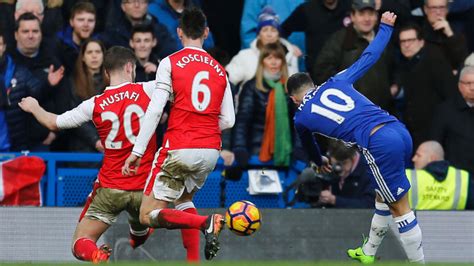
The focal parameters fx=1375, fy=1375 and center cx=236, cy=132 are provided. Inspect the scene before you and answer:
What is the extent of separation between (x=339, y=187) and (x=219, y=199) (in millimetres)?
1375

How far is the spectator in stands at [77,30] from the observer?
15.6m

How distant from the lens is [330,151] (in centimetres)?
1524

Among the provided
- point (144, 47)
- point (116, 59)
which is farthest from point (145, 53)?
point (116, 59)

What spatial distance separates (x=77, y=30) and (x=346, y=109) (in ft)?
14.1

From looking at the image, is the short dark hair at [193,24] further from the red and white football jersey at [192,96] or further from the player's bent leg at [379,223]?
the player's bent leg at [379,223]

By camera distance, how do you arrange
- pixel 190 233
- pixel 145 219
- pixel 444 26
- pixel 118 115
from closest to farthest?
pixel 145 219
pixel 118 115
pixel 190 233
pixel 444 26

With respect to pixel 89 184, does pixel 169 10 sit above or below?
above

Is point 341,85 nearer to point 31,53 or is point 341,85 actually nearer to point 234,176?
point 234,176

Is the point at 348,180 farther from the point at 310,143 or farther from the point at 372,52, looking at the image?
the point at 372,52

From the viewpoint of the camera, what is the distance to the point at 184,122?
482 inches

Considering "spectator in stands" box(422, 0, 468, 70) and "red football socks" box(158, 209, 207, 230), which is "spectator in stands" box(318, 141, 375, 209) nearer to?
"spectator in stands" box(422, 0, 468, 70)

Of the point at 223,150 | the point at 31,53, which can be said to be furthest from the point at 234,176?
the point at 31,53

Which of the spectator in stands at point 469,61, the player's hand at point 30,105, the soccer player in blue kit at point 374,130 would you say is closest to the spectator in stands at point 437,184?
the spectator in stands at point 469,61

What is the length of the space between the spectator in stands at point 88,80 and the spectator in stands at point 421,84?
11.4 feet
